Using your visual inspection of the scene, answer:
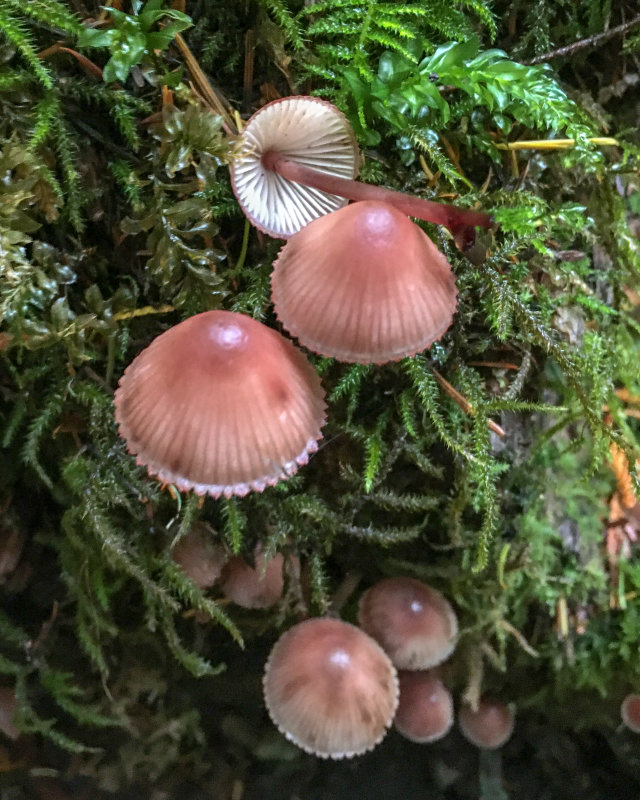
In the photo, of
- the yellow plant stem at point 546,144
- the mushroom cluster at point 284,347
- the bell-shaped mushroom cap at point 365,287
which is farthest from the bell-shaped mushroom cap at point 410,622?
the yellow plant stem at point 546,144

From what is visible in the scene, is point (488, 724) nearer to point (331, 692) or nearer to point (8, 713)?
point (331, 692)

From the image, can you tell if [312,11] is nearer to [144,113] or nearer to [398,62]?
[398,62]

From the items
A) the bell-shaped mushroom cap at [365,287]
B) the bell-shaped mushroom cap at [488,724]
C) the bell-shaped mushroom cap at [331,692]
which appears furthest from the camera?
the bell-shaped mushroom cap at [488,724]

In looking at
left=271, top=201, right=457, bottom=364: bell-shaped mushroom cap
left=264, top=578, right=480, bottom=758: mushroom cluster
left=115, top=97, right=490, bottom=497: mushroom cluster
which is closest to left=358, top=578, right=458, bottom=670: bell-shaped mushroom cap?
left=264, top=578, right=480, bottom=758: mushroom cluster

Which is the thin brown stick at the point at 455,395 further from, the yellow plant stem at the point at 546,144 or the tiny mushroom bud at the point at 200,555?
the tiny mushroom bud at the point at 200,555

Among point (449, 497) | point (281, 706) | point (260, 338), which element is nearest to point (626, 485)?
point (449, 497)

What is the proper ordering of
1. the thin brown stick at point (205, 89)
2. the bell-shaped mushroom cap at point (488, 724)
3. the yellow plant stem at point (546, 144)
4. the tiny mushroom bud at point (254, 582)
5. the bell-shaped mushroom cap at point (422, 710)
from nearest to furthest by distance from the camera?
1. the thin brown stick at point (205, 89)
2. the yellow plant stem at point (546, 144)
3. the tiny mushroom bud at point (254, 582)
4. the bell-shaped mushroom cap at point (422, 710)
5. the bell-shaped mushroom cap at point (488, 724)

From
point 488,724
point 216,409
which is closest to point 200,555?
point 216,409
